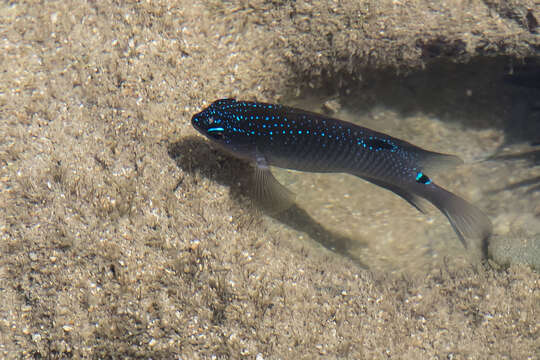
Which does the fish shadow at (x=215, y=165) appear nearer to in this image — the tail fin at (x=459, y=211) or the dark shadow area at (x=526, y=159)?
the tail fin at (x=459, y=211)

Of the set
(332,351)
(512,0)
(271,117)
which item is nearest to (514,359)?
(332,351)

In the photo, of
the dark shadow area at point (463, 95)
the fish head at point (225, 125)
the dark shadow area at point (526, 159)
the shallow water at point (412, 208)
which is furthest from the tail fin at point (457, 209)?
the dark shadow area at point (463, 95)

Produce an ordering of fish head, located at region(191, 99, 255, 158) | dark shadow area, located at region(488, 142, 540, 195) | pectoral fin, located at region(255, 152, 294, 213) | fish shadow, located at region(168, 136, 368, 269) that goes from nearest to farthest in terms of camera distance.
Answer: fish head, located at region(191, 99, 255, 158), pectoral fin, located at region(255, 152, 294, 213), fish shadow, located at region(168, 136, 368, 269), dark shadow area, located at region(488, 142, 540, 195)

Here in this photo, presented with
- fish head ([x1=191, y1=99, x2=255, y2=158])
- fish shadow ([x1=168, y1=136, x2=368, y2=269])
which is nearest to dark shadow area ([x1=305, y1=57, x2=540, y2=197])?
fish shadow ([x1=168, y1=136, x2=368, y2=269])

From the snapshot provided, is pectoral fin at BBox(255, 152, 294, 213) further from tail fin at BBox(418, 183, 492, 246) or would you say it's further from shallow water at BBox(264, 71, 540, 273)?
tail fin at BBox(418, 183, 492, 246)

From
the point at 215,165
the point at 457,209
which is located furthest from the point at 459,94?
the point at 215,165

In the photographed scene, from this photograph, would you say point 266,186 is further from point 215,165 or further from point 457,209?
point 457,209
